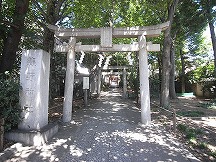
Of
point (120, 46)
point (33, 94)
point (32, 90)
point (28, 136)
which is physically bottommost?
point (28, 136)

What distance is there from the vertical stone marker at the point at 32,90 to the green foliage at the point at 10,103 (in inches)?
7.4

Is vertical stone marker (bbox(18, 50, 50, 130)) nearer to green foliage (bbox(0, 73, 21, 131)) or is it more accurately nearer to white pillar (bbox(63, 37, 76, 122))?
green foliage (bbox(0, 73, 21, 131))

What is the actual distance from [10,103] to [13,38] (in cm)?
310

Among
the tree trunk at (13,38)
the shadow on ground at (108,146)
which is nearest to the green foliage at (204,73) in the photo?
the shadow on ground at (108,146)

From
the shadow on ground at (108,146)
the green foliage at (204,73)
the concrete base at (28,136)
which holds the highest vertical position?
the green foliage at (204,73)

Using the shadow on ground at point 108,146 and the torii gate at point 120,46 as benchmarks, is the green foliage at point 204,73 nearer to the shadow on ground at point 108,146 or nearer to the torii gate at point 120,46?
the torii gate at point 120,46

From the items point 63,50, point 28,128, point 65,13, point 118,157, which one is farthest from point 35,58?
point 65,13

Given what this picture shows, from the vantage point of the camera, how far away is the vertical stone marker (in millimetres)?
6723

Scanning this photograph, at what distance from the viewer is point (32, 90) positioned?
6.80 m

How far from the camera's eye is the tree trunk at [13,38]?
8.10m

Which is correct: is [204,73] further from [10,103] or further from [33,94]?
[10,103]

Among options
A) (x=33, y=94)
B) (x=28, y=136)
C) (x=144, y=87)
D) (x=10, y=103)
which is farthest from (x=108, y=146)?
(x=144, y=87)

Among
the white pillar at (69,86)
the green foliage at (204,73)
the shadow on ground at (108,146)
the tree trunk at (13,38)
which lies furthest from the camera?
the green foliage at (204,73)

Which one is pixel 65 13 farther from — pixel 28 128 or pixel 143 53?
pixel 28 128
